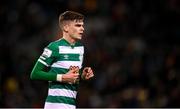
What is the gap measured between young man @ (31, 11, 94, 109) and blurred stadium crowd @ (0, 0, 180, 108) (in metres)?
6.33

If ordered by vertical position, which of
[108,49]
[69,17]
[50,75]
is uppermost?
[69,17]

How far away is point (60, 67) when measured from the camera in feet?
25.5

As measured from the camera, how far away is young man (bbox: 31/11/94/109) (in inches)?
303

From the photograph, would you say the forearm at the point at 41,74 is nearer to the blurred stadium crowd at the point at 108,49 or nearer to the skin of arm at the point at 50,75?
the skin of arm at the point at 50,75

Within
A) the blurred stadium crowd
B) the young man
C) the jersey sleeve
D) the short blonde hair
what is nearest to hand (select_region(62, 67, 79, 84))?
the young man

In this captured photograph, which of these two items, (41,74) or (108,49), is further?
(108,49)

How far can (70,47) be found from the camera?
783 centimetres

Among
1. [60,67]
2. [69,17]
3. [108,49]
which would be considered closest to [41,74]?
[60,67]

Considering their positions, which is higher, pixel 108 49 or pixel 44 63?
pixel 44 63

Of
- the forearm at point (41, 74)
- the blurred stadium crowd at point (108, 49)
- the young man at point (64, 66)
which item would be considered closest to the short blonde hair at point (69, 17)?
the young man at point (64, 66)

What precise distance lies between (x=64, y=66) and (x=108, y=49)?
25.4ft

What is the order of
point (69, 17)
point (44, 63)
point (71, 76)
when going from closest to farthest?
point (71, 76) → point (44, 63) → point (69, 17)

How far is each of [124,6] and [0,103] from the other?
11.3ft

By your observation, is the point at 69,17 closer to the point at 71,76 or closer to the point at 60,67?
the point at 60,67
